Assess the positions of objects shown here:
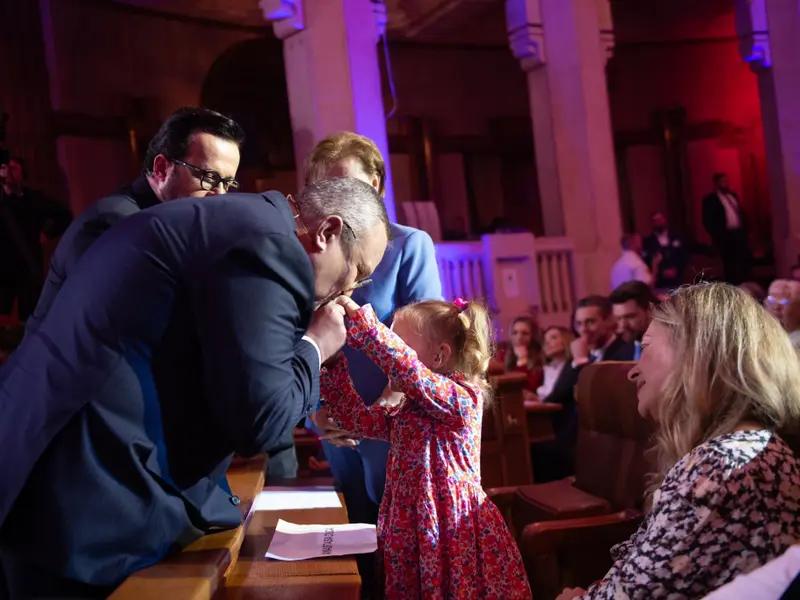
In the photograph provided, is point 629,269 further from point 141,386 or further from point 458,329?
point 141,386

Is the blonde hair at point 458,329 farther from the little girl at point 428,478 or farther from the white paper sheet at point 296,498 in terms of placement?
the white paper sheet at point 296,498

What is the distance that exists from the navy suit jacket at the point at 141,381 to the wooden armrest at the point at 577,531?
1.15 m

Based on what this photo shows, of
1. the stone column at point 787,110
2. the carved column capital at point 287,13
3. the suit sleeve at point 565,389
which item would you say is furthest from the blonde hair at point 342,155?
the stone column at point 787,110

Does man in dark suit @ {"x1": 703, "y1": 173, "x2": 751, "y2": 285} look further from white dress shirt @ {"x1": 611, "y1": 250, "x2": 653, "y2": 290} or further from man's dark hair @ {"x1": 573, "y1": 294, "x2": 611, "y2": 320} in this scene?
man's dark hair @ {"x1": 573, "y1": 294, "x2": 611, "y2": 320}

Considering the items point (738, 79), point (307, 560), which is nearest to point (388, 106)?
point (738, 79)

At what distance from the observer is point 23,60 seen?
28.1 ft

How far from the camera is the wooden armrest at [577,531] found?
233cm

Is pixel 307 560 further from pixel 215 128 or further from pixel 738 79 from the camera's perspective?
pixel 738 79

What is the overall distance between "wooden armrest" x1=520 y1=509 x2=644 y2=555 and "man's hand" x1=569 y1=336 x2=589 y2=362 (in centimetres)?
232

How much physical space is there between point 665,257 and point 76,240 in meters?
8.28

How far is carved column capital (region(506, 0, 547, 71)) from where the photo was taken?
8.80 meters

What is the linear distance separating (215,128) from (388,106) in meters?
9.81

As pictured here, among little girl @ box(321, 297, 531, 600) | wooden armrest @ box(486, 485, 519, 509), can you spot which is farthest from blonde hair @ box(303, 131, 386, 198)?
wooden armrest @ box(486, 485, 519, 509)

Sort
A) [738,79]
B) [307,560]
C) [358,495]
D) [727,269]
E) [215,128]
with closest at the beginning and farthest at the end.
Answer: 1. [307,560]
2. [215,128]
3. [358,495]
4. [727,269]
5. [738,79]
